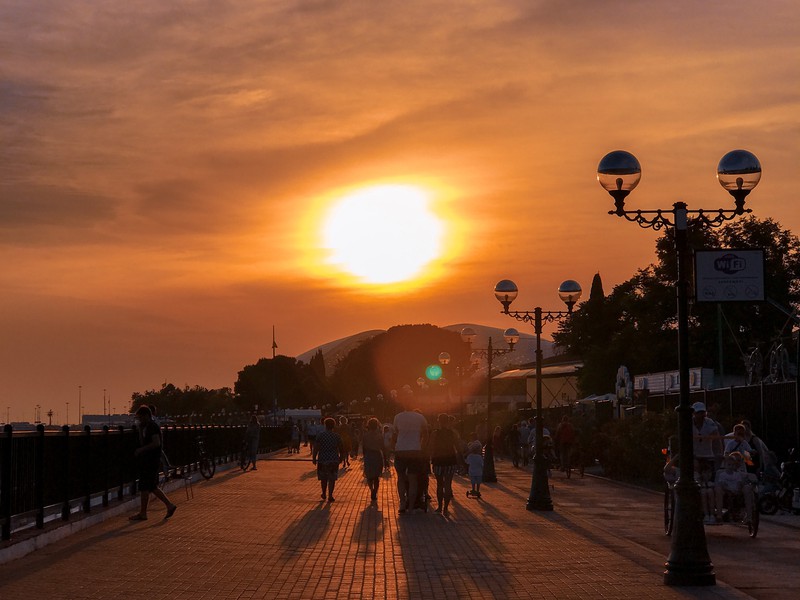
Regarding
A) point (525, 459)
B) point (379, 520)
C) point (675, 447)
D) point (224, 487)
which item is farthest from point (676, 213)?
point (525, 459)

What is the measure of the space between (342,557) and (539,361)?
12249mm

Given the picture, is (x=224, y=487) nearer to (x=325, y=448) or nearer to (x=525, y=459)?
(x=325, y=448)

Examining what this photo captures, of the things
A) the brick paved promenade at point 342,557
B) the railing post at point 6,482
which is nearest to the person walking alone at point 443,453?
the brick paved promenade at point 342,557

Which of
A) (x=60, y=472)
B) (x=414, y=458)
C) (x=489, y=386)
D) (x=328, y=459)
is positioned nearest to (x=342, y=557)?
(x=60, y=472)

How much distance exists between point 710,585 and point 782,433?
547 inches

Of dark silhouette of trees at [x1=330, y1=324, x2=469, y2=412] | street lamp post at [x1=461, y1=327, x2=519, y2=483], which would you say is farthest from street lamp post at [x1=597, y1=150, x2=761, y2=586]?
dark silhouette of trees at [x1=330, y1=324, x2=469, y2=412]

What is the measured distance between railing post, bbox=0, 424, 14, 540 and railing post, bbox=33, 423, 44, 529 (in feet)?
3.91

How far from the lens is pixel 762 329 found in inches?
2867

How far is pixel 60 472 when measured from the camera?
17.9m

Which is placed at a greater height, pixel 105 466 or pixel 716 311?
pixel 716 311

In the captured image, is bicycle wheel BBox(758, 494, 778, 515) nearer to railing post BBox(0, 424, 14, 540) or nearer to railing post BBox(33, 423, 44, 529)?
railing post BBox(33, 423, 44, 529)

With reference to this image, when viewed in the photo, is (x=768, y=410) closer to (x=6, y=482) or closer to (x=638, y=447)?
(x=638, y=447)

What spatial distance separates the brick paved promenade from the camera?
38.6ft

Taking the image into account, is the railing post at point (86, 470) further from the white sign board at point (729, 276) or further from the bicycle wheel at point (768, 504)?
the white sign board at point (729, 276)
